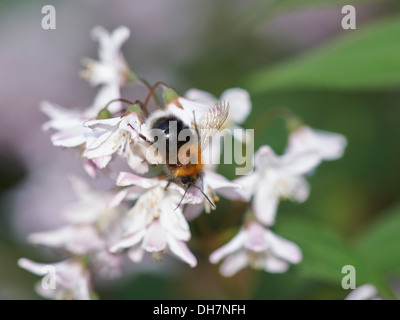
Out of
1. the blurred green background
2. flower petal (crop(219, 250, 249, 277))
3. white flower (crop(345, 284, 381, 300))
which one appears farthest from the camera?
the blurred green background

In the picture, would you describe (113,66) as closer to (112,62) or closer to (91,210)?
(112,62)

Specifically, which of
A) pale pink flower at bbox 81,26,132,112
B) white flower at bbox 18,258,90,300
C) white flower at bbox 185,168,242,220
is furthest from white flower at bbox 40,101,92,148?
white flower at bbox 18,258,90,300

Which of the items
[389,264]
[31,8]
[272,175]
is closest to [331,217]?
[389,264]

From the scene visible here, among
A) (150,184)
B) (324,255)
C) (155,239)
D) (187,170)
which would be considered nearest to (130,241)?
(155,239)

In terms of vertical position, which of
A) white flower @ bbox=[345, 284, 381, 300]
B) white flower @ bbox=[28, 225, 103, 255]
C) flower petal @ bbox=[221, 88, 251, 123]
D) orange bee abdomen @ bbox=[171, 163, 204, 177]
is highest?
flower petal @ bbox=[221, 88, 251, 123]

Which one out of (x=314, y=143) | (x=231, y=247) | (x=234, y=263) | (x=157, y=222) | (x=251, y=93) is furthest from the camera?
(x=251, y=93)

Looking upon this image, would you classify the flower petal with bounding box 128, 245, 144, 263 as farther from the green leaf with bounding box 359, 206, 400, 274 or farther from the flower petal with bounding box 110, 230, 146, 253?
the green leaf with bounding box 359, 206, 400, 274

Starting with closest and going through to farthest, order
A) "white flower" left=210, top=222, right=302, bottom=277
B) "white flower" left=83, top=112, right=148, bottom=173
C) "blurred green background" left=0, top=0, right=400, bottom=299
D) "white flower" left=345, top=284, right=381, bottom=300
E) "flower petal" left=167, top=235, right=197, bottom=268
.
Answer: "white flower" left=83, top=112, right=148, bottom=173 < "flower petal" left=167, top=235, right=197, bottom=268 < "white flower" left=345, top=284, right=381, bottom=300 < "white flower" left=210, top=222, right=302, bottom=277 < "blurred green background" left=0, top=0, right=400, bottom=299
